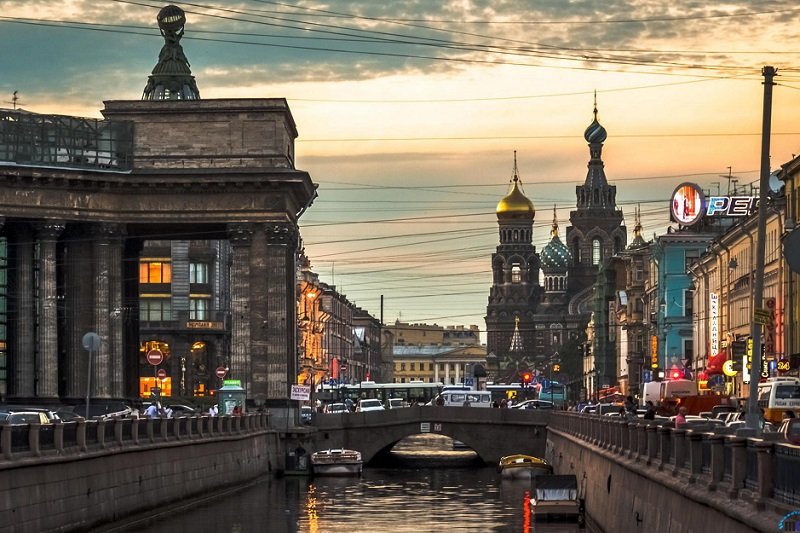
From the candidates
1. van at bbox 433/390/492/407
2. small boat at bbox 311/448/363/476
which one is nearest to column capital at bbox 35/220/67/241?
small boat at bbox 311/448/363/476

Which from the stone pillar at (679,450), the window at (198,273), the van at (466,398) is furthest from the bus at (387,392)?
the stone pillar at (679,450)

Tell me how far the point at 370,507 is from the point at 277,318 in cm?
2715

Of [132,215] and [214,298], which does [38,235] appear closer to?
[132,215]

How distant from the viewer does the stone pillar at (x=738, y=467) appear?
26.0m

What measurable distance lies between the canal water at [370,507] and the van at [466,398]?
1275 inches

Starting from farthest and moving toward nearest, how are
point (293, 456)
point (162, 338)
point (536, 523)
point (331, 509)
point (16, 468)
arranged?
point (162, 338) < point (293, 456) < point (331, 509) < point (536, 523) < point (16, 468)

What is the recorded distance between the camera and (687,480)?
31141 millimetres

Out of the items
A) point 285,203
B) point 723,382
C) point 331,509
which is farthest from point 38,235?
point 723,382

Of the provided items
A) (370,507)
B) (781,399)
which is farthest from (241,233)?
(781,399)

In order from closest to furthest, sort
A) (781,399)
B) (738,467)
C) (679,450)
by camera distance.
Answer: (738,467) → (679,450) → (781,399)

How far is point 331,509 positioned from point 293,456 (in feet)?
80.1

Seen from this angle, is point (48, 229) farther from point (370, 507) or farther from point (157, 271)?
point (157, 271)

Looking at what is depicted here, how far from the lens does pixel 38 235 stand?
9494 cm

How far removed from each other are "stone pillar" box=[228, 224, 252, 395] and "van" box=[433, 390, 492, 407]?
4098 centimetres
